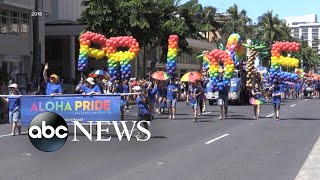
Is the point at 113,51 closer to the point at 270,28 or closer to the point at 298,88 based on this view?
the point at 298,88

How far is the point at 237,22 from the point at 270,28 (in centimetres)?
863

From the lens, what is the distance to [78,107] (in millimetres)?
14898

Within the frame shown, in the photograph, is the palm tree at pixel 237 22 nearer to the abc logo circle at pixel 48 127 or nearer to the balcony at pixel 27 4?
the balcony at pixel 27 4

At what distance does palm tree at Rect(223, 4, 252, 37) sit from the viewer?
78.4 metres

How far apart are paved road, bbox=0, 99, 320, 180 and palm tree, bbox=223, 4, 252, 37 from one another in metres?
62.5

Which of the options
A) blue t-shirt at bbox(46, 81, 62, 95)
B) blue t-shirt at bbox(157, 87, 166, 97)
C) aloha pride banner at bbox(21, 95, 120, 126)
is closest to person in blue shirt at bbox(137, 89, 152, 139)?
aloha pride banner at bbox(21, 95, 120, 126)

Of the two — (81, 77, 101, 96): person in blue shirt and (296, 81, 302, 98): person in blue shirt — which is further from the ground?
(81, 77, 101, 96): person in blue shirt

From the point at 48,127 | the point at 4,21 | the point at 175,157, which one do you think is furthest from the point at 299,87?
the point at 48,127

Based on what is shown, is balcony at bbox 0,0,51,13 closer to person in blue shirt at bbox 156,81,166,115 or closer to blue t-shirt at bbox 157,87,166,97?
person in blue shirt at bbox 156,81,166,115

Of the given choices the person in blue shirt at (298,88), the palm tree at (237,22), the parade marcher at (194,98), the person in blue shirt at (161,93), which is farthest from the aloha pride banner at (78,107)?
the palm tree at (237,22)

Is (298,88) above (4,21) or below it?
below

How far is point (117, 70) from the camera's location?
22031 mm

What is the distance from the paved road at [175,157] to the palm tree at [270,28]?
69763 millimetres

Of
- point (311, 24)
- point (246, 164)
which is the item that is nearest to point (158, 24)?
point (246, 164)
